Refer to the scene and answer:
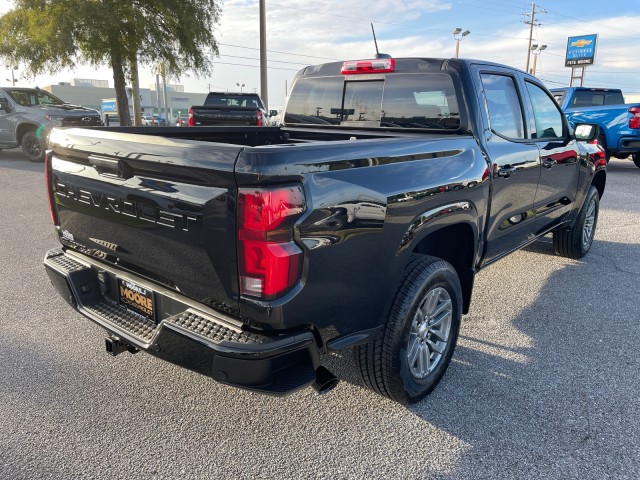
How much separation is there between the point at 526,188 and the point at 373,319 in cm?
210

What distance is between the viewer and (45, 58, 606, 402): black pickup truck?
200cm

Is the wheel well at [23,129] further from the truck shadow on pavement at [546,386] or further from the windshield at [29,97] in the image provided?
the truck shadow on pavement at [546,386]

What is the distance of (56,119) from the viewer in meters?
13.4

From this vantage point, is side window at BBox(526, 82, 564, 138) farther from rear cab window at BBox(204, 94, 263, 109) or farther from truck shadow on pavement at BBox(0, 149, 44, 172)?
truck shadow on pavement at BBox(0, 149, 44, 172)

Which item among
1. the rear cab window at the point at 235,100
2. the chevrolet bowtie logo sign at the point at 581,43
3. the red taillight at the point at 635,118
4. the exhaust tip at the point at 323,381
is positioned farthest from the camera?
the chevrolet bowtie logo sign at the point at 581,43

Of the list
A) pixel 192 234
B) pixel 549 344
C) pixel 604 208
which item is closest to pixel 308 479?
pixel 192 234

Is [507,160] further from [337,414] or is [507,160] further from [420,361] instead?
[337,414]

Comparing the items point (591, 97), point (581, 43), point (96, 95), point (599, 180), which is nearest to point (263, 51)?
point (591, 97)

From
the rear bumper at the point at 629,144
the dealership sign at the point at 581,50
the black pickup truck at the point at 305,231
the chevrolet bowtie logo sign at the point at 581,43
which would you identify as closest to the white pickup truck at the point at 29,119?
the black pickup truck at the point at 305,231

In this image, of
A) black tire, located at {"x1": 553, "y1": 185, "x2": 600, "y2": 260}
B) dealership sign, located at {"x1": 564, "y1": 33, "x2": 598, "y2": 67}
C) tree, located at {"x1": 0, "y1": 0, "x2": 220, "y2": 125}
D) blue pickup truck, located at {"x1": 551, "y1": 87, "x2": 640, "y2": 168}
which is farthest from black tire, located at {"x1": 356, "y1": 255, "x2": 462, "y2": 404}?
dealership sign, located at {"x1": 564, "y1": 33, "x2": 598, "y2": 67}

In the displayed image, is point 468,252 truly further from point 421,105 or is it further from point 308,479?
point 308,479

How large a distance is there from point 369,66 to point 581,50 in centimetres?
5908

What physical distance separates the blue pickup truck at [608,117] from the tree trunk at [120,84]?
1444cm

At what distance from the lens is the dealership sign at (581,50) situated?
51.7 m
